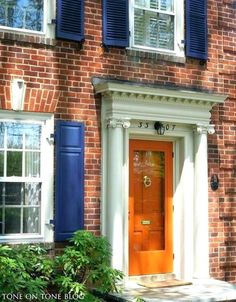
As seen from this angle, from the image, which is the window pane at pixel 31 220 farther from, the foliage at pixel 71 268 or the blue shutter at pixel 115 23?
the blue shutter at pixel 115 23

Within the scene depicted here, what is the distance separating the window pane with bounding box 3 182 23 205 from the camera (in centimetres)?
752

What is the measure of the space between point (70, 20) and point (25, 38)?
74 centimetres

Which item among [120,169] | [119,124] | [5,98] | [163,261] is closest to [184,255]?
[163,261]

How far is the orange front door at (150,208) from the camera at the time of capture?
8.64 m

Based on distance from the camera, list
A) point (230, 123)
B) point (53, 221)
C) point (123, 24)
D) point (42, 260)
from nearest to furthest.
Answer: point (42, 260)
point (53, 221)
point (123, 24)
point (230, 123)

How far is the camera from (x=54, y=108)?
784 cm

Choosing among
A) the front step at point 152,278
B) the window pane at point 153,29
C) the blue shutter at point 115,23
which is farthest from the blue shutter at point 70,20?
the front step at point 152,278

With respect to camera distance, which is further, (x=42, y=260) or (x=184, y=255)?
(x=184, y=255)

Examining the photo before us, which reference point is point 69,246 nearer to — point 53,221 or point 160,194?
point 53,221

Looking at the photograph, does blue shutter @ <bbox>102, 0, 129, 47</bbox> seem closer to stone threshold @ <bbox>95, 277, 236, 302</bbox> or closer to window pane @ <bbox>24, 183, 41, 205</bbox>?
window pane @ <bbox>24, 183, 41, 205</bbox>

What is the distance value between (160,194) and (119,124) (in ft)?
5.04

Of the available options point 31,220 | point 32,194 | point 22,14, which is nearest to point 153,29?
point 22,14

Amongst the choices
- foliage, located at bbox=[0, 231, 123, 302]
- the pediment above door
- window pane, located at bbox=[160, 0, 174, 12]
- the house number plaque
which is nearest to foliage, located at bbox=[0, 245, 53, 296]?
foliage, located at bbox=[0, 231, 123, 302]

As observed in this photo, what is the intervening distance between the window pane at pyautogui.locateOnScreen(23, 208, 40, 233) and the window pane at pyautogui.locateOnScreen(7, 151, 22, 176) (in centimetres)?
54
